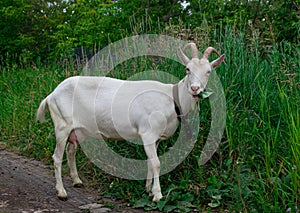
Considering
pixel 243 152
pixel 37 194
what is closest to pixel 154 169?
pixel 243 152

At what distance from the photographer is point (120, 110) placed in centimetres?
428

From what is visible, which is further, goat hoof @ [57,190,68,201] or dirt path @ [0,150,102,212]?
goat hoof @ [57,190,68,201]

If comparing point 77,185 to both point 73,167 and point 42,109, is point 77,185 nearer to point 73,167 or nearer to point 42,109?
point 73,167

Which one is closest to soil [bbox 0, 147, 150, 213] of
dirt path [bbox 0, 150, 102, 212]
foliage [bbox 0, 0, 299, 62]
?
dirt path [bbox 0, 150, 102, 212]

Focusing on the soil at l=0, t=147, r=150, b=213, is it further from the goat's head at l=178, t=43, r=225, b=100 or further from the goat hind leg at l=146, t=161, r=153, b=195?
the goat's head at l=178, t=43, r=225, b=100

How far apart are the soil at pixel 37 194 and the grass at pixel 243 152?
24 cm

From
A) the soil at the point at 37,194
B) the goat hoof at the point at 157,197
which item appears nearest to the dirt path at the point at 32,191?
the soil at the point at 37,194

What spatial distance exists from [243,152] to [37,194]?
2220 millimetres

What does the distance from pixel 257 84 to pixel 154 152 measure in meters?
1.54

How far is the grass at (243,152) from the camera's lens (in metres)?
3.58

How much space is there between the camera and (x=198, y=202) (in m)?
3.87

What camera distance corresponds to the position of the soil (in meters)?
3.97

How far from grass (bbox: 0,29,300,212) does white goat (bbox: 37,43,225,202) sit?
333mm

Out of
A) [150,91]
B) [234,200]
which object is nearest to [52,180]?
[150,91]
